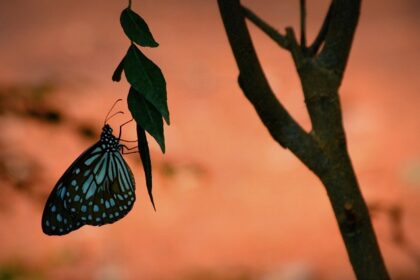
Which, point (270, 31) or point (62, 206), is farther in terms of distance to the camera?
point (62, 206)

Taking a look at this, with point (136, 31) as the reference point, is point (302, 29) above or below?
above

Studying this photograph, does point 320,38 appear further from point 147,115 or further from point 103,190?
point 103,190

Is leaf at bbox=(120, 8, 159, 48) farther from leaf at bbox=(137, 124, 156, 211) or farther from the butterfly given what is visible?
the butterfly

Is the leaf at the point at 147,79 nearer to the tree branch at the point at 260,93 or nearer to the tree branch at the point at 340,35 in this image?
the tree branch at the point at 260,93

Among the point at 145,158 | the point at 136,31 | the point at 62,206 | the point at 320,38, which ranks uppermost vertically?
the point at 320,38

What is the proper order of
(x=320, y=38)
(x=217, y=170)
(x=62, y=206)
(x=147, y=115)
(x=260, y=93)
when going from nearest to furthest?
1. (x=147, y=115)
2. (x=260, y=93)
3. (x=320, y=38)
4. (x=62, y=206)
5. (x=217, y=170)

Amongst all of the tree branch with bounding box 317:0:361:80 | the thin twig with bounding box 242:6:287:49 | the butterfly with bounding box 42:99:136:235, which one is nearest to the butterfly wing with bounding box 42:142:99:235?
the butterfly with bounding box 42:99:136:235

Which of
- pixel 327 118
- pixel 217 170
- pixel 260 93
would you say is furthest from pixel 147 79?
pixel 217 170
